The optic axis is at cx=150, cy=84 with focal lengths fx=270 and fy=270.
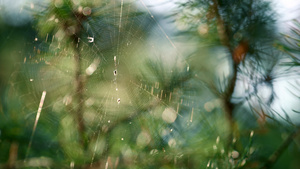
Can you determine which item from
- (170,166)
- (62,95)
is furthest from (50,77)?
(170,166)

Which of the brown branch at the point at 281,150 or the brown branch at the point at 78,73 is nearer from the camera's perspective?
the brown branch at the point at 281,150

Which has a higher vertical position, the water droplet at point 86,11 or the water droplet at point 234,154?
the water droplet at point 86,11

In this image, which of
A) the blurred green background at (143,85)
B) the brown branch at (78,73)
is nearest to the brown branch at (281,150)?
the blurred green background at (143,85)

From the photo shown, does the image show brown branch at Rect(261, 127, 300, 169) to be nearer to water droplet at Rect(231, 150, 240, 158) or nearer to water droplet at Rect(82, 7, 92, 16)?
water droplet at Rect(231, 150, 240, 158)

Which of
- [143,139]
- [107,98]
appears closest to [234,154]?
[143,139]

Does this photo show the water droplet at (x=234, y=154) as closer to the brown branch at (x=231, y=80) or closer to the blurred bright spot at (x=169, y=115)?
the brown branch at (x=231, y=80)

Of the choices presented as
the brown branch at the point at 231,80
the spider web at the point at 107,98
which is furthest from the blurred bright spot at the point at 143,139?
the brown branch at the point at 231,80

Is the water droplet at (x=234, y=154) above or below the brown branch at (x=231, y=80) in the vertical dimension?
below

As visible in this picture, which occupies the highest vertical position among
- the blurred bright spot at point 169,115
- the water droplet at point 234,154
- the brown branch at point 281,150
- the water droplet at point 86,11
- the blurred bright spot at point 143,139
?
the water droplet at point 86,11

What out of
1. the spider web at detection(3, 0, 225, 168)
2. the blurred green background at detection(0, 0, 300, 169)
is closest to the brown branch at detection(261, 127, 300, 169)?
the blurred green background at detection(0, 0, 300, 169)

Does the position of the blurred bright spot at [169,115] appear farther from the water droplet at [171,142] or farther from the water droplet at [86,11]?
the water droplet at [86,11]

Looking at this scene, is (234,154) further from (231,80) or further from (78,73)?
(78,73)

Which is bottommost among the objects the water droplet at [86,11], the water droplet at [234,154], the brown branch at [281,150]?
the water droplet at [234,154]

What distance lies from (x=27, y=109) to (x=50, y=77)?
0.08 meters
